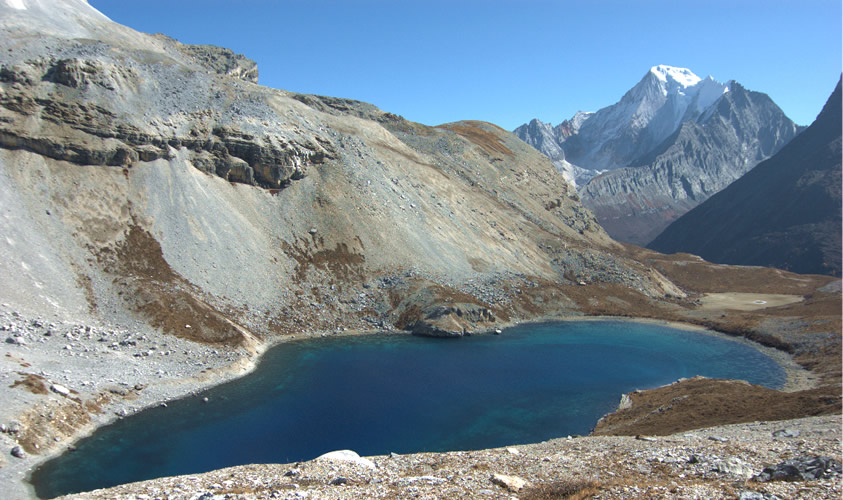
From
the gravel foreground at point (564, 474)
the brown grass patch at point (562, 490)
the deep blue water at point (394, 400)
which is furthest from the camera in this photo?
the deep blue water at point (394, 400)

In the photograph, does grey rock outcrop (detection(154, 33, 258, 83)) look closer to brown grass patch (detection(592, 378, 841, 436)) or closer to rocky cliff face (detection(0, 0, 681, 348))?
rocky cliff face (detection(0, 0, 681, 348))

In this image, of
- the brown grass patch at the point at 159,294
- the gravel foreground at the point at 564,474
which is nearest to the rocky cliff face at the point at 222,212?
the brown grass patch at the point at 159,294

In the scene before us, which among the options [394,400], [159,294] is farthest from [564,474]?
[159,294]

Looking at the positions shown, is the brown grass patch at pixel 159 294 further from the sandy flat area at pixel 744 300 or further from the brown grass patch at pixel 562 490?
the sandy flat area at pixel 744 300

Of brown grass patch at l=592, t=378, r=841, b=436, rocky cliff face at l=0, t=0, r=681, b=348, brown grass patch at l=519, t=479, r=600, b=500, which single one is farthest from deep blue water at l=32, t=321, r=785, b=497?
brown grass patch at l=519, t=479, r=600, b=500

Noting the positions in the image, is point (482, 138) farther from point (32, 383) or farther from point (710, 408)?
point (32, 383)

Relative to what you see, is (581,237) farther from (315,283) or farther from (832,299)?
(315,283)
